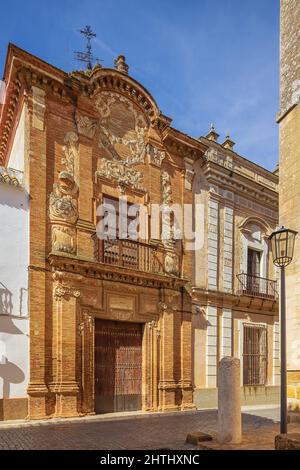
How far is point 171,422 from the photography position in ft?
34.1

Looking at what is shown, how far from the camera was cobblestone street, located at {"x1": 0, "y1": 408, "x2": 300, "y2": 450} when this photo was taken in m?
7.53

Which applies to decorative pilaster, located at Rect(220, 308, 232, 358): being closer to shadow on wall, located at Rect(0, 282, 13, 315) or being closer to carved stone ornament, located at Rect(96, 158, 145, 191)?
carved stone ornament, located at Rect(96, 158, 145, 191)

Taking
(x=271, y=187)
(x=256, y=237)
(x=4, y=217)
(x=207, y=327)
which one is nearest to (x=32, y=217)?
(x=4, y=217)

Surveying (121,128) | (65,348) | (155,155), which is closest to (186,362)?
(65,348)

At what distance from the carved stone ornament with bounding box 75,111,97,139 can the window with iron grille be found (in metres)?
8.17

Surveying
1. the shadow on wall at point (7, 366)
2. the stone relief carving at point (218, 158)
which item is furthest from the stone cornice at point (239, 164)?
the shadow on wall at point (7, 366)

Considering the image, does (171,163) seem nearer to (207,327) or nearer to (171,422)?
(207,327)

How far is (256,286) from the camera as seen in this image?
51.9ft

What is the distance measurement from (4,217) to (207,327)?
7.04m

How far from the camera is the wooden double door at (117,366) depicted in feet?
38.1

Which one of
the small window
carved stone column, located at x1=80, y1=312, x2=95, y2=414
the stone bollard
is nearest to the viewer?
the stone bollard

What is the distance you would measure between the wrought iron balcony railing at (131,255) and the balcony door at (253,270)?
407 centimetres

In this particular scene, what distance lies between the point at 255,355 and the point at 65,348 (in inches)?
294

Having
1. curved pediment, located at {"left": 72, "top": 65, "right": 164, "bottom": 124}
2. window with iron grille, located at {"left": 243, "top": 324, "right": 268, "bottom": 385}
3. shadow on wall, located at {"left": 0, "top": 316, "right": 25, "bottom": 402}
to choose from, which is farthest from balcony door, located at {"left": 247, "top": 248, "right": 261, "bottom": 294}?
shadow on wall, located at {"left": 0, "top": 316, "right": 25, "bottom": 402}
